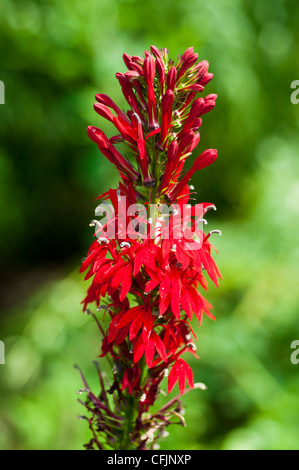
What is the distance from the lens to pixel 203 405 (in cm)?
261

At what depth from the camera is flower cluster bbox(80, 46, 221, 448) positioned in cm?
102

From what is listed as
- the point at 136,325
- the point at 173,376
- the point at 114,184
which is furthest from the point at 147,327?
the point at 114,184

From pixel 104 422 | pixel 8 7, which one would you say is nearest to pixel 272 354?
pixel 104 422

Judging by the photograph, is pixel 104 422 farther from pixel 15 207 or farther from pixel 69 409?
pixel 15 207

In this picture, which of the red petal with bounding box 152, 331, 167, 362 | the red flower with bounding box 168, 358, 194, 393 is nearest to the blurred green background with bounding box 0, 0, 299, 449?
the red flower with bounding box 168, 358, 194, 393

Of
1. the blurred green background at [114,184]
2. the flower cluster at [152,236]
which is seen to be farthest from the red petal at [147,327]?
the blurred green background at [114,184]

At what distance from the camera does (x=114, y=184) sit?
3672 millimetres

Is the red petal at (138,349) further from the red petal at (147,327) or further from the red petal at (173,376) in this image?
the red petal at (173,376)

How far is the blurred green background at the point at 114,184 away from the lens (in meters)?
2.63

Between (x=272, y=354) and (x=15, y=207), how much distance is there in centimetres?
269

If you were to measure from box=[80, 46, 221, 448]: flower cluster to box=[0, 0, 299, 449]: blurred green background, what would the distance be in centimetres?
120

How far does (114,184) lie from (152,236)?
2.64 m

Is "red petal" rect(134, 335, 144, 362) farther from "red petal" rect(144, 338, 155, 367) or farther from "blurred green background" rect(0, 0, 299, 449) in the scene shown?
"blurred green background" rect(0, 0, 299, 449)

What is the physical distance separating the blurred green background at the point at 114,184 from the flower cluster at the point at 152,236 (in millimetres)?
1203
